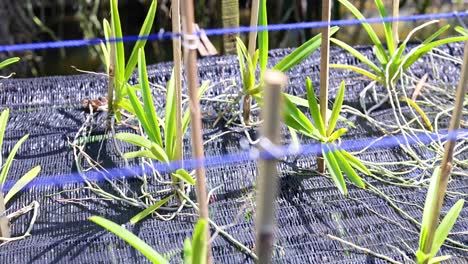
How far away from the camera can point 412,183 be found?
1275mm

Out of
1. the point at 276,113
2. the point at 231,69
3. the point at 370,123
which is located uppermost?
the point at 276,113

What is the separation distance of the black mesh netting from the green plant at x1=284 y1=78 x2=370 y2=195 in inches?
2.9

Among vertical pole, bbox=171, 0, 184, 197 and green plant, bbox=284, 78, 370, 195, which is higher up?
vertical pole, bbox=171, 0, 184, 197

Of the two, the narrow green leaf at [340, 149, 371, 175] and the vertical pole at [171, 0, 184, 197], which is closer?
the vertical pole at [171, 0, 184, 197]

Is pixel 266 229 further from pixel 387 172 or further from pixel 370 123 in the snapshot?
pixel 370 123

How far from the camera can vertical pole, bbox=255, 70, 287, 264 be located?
0.51m

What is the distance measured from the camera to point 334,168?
3.87 feet

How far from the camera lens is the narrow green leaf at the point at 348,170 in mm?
1171

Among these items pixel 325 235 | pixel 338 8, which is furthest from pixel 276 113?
pixel 338 8

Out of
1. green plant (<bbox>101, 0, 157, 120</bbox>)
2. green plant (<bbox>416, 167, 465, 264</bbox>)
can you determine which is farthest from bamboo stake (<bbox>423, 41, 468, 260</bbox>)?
green plant (<bbox>101, 0, 157, 120</bbox>)

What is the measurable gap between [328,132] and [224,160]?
227 mm

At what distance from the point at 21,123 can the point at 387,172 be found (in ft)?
2.72

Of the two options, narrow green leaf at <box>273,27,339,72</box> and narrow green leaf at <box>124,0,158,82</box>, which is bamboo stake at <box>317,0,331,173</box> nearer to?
narrow green leaf at <box>273,27,339,72</box>

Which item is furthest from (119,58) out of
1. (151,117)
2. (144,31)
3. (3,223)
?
(3,223)
